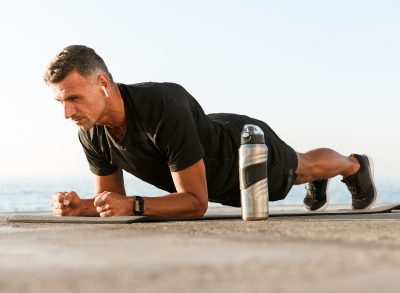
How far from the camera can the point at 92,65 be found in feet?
10.5

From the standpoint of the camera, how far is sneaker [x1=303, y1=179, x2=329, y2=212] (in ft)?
14.4

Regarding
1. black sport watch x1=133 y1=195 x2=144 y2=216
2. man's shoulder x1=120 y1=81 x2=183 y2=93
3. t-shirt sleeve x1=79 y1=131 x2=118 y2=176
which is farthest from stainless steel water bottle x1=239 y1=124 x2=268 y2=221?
t-shirt sleeve x1=79 y1=131 x2=118 y2=176

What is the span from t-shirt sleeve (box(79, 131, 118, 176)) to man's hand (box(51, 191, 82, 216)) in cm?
38

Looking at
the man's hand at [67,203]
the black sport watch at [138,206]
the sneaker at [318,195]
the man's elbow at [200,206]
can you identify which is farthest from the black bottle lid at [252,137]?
the sneaker at [318,195]

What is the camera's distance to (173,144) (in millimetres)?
3131

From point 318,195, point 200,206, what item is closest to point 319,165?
point 318,195

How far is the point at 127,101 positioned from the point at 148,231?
108 centimetres

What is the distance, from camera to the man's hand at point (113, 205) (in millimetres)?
3031

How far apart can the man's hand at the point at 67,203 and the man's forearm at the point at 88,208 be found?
0.06ft

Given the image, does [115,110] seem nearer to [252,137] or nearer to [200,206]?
[200,206]

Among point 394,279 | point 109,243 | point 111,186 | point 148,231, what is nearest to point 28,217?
point 111,186

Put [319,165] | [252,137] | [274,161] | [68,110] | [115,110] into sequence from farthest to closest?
1. [319,165]
2. [274,161]
3. [115,110]
4. [68,110]
5. [252,137]

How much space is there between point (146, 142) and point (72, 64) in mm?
513

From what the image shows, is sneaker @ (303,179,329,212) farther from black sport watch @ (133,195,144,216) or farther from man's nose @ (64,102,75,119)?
man's nose @ (64,102,75,119)
